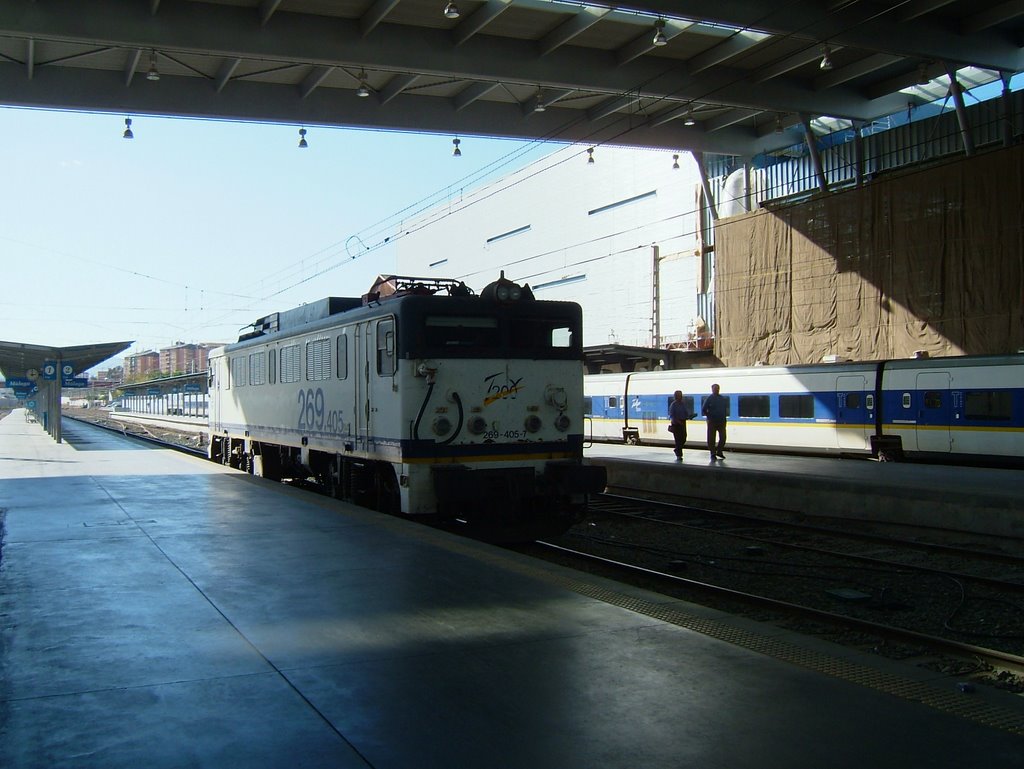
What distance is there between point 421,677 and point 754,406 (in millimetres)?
21946

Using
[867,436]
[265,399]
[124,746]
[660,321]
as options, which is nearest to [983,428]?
[867,436]

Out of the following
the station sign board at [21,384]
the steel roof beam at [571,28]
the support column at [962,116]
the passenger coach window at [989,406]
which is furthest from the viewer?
the station sign board at [21,384]

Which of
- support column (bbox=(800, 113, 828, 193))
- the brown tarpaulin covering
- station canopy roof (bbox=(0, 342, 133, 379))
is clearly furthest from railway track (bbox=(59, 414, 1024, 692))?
station canopy roof (bbox=(0, 342, 133, 379))

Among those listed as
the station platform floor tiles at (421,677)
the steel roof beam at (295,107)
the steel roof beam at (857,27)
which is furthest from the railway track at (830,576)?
the steel roof beam at (295,107)

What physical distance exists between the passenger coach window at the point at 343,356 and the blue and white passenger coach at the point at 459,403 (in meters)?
0.02

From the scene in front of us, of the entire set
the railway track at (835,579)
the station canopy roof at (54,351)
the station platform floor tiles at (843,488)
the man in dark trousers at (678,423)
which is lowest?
the railway track at (835,579)

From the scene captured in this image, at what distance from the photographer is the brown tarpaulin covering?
24516mm

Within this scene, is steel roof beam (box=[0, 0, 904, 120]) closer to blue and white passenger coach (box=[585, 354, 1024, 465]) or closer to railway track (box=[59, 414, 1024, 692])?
blue and white passenger coach (box=[585, 354, 1024, 465])

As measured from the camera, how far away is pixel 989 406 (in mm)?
19359

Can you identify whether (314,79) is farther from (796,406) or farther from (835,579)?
(835,579)

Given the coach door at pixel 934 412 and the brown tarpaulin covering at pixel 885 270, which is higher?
the brown tarpaulin covering at pixel 885 270

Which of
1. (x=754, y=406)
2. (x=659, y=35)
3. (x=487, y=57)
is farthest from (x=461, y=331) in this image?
(x=754, y=406)

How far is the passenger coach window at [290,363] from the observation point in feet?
47.4

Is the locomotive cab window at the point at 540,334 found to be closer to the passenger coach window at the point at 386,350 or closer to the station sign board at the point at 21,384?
the passenger coach window at the point at 386,350
